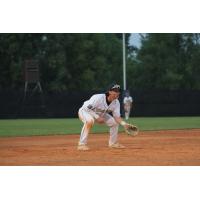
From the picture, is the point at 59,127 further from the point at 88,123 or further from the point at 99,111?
the point at 88,123

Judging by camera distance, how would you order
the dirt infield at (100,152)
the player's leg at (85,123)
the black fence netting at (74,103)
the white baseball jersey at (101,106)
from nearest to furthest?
the dirt infield at (100,152) < the player's leg at (85,123) < the white baseball jersey at (101,106) < the black fence netting at (74,103)

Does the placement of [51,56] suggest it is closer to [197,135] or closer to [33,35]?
[33,35]

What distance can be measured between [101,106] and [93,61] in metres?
34.1

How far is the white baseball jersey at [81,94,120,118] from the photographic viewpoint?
45.0ft

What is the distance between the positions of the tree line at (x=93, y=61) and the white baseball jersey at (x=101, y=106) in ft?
85.6

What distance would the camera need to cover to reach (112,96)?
13.5 metres

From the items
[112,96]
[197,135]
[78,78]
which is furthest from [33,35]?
[112,96]

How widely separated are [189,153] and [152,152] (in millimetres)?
784

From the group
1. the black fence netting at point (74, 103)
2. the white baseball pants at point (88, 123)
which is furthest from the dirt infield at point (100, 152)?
the black fence netting at point (74, 103)

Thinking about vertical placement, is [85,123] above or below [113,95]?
below

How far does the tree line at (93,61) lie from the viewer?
41.6 metres

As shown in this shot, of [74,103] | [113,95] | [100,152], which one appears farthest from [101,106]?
[74,103]

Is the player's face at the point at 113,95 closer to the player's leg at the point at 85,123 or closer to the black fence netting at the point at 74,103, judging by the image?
the player's leg at the point at 85,123

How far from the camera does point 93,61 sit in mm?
47750
